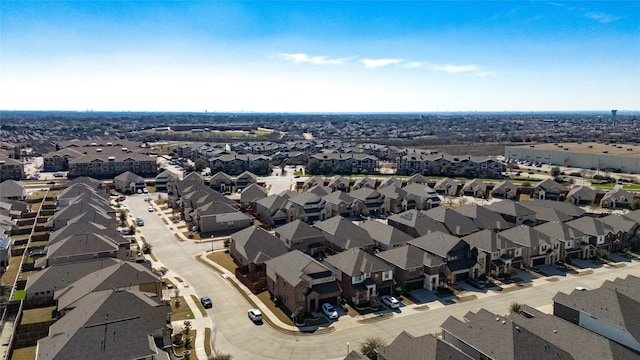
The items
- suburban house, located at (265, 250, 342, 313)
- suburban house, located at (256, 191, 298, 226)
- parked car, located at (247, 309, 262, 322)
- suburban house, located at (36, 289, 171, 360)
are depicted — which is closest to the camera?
suburban house, located at (36, 289, 171, 360)

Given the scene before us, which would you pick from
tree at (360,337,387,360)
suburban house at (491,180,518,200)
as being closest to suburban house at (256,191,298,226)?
tree at (360,337,387,360)

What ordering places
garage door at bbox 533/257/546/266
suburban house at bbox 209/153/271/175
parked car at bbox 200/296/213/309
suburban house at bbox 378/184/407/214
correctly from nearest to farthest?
parked car at bbox 200/296/213/309 < garage door at bbox 533/257/546/266 < suburban house at bbox 378/184/407/214 < suburban house at bbox 209/153/271/175

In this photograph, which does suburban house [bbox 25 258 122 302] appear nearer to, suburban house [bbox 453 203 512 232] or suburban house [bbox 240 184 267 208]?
suburban house [bbox 240 184 267 208]

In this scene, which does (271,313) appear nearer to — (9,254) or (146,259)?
(146,259)

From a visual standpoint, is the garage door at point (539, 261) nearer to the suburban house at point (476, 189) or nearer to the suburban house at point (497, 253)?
the suburban house at point (497, 253)

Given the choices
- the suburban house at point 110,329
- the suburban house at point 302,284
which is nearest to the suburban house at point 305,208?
the suburban house at point 302,284

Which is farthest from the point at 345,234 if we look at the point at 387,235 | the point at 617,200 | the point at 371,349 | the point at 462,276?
the point at 617,200
